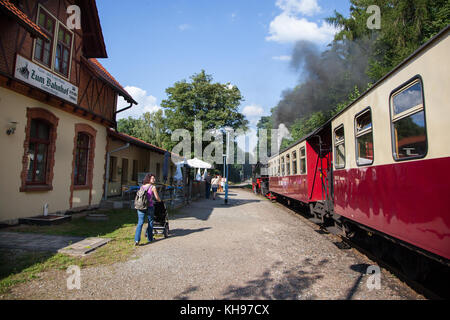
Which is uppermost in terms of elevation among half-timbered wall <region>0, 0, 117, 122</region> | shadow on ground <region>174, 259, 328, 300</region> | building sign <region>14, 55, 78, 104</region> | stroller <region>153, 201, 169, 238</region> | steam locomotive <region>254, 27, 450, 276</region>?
half-timbered wall <region>0, 0, 117, 122</region>

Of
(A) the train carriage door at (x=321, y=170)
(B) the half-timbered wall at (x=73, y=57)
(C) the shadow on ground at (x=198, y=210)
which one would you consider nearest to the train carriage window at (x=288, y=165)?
(A) the train carriage door at (x=321, y=170)

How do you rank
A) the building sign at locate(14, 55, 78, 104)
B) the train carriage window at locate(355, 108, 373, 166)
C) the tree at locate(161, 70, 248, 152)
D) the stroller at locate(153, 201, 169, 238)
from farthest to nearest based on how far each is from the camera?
the tree at locate(161, 70, 248, 152), the building sign at locate(14, 55, 78, 104), the stroller at locate(153, 201, 169, 238), the train carriage window at locate(355, 108, 373, 166)

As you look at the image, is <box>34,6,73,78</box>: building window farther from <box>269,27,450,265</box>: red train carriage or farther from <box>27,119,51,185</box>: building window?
<box>269,27,450,265</box>: red train carriage

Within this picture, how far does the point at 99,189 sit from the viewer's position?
10.7m

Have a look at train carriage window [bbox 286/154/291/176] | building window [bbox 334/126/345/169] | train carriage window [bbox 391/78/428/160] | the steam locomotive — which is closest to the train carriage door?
building window [bbox 334/126/345/169]

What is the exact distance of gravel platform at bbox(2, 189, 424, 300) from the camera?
133 inches

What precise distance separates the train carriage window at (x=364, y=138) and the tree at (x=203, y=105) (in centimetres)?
2401

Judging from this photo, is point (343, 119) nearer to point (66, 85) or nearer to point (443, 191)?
point (443, 191)

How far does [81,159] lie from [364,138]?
960 cm

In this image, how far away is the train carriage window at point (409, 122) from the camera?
2.99 m

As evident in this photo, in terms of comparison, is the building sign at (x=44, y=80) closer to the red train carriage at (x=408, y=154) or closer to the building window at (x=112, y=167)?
the building window at (x=112, y=167)

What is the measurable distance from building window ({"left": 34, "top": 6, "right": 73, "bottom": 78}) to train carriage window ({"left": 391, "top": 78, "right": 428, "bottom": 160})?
30.1ft
